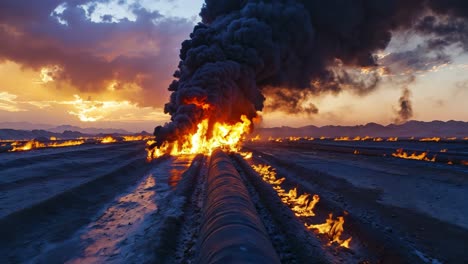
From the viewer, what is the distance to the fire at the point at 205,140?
3250 centimetres

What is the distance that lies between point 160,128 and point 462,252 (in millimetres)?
23539

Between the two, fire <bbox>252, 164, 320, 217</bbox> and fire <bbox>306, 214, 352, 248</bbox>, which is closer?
fire <bbox>306, 214, 352, 248</bbox>

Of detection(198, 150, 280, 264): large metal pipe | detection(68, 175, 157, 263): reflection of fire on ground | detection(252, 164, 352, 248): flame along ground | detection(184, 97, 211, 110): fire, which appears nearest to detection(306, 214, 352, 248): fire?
detection(252, 164, 352, 248): flame along ground

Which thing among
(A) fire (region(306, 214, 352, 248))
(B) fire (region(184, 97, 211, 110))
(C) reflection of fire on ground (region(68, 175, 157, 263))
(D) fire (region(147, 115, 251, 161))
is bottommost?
(C) reflection of fire on ground (region(68, 175, 157, 263))

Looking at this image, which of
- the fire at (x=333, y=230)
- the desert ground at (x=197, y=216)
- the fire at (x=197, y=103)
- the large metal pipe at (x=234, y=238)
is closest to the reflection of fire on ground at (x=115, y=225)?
the desert ground at (x=197, y=216)

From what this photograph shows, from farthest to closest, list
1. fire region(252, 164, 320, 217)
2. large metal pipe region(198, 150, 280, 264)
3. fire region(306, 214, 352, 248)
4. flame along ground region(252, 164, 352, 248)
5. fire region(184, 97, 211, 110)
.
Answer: fire region(184, 97, 211, 110), fire region(252, 164, 320, 217), flame along ground region(252, 164, 352, 248), fire region(306, 214, 352, 248), large metal pipe region(198, 150, 280, 264)

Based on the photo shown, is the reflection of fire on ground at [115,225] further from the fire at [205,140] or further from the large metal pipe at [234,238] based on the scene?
the fire at [205,140]

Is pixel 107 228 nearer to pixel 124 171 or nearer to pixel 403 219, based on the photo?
pixel 403 219

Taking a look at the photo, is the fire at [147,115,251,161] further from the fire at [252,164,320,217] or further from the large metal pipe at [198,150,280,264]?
the large metal pipe at [198,150,280,264]

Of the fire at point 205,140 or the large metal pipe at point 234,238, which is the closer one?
the large metal pipe at point 234,238

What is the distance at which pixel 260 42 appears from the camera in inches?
1574

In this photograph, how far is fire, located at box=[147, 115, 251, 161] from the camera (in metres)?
32.5

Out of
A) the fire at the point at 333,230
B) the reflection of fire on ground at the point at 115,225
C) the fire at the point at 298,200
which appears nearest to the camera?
the reflection of fire on ground at the point at 115,225

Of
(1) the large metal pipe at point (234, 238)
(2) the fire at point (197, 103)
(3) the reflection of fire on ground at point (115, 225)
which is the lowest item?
(3) the reflection of fire on ground at point (115, 225)
